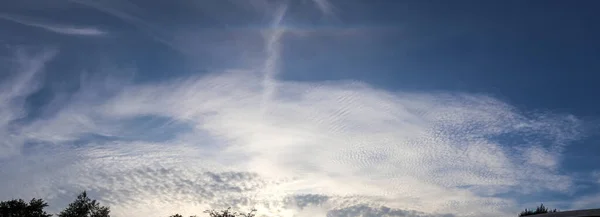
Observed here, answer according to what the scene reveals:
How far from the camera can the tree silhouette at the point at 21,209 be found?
209 feet

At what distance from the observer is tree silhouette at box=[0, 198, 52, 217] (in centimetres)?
6378

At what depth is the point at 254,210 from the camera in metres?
66.6

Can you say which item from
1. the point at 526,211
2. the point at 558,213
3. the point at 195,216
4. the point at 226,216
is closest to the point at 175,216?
the point at 195,216

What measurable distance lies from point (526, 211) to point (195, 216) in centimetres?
4626

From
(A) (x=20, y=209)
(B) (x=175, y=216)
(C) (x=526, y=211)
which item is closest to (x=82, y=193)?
(A) (x=20, y=209)

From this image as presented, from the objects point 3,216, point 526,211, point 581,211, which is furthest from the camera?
point 3,216

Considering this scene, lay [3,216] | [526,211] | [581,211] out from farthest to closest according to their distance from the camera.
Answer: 1. [3,216]
2. [526,211]
3. [581,211]

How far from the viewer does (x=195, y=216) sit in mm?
66438

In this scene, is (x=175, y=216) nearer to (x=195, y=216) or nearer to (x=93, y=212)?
(x=195, y=216)

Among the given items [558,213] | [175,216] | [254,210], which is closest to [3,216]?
[175,216]

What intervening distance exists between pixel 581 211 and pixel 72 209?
2581 inches

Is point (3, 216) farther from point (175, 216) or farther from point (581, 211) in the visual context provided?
point (581, 211)

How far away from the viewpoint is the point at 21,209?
211ft

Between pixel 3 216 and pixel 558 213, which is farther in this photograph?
pixel 3 216
